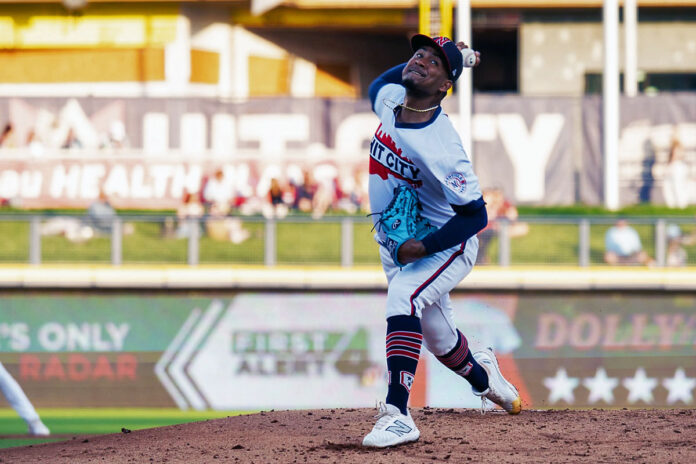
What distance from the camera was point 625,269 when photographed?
54.0 feet

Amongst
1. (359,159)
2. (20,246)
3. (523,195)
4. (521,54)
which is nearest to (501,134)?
(523,195)

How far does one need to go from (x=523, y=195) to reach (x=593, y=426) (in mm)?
14716

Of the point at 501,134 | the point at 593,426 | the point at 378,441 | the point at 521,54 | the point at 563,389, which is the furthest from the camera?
the point at 521,54

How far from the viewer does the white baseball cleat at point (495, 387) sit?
762 cm

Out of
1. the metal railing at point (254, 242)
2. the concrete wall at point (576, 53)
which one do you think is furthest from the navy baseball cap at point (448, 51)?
the concrete wall at point (576, 53)

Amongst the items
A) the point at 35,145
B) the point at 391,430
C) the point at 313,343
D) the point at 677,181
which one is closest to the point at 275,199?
the point at 313,343

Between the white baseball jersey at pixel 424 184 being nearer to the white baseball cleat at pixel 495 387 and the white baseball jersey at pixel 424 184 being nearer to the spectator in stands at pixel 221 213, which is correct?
the white baseball cleat at pixel 495 387

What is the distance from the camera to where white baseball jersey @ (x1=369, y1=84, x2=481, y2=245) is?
6414 millimetres

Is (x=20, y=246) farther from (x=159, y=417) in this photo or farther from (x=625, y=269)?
(x=625, y=269)

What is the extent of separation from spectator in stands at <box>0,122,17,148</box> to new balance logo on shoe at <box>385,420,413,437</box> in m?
15.5

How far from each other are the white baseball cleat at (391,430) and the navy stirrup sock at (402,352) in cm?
5

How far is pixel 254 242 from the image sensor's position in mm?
16531

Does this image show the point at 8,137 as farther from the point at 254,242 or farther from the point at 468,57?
the point at 468,57

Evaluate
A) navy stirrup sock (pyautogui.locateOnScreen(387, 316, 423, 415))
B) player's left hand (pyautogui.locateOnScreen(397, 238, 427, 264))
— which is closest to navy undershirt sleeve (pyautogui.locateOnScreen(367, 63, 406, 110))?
player's left hand (pyautogui.locateOnScreen(397, 238, 427, 264))
